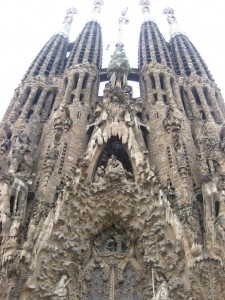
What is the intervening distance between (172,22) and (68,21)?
7.88 metres

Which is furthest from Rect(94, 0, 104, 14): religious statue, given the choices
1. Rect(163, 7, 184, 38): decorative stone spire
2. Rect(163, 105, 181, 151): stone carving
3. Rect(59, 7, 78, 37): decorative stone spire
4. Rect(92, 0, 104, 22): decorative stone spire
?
Rect(163, 105, 181, 151): stone carving

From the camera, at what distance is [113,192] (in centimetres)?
1241

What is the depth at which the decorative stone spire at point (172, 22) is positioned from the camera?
2603 cm

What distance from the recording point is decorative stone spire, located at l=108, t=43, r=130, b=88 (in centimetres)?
1770

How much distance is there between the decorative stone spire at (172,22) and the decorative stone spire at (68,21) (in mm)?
7403

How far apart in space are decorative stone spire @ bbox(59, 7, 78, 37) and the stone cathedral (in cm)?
819

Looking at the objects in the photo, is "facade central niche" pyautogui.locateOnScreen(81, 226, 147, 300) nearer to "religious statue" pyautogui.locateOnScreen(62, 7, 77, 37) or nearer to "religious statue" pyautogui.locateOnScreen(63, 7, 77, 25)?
"religious statue" pyautogui.locateOnScreen(62, 7, 77, 37)

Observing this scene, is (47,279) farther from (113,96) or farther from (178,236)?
(113,96)

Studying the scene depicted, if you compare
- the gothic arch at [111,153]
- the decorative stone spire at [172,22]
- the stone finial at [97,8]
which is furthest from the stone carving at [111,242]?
the stone finial at [97,8]

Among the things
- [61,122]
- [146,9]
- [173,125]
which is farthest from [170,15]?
[61,122]

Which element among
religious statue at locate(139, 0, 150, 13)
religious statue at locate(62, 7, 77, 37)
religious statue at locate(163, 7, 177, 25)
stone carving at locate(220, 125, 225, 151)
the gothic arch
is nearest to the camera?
the gothic arch

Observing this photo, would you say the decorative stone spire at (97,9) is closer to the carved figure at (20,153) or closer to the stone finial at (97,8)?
the stone finial at (97,8)

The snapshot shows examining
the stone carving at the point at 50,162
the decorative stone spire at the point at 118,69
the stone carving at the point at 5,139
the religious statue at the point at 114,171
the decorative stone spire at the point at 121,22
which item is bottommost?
the religious statue at the point at 114,171

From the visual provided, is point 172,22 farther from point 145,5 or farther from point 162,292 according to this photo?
point 162,292
